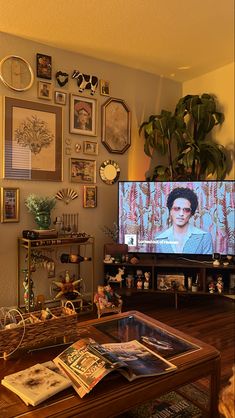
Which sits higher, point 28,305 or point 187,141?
point 187,141

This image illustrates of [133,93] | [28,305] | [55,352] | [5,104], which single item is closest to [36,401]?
[55,352]

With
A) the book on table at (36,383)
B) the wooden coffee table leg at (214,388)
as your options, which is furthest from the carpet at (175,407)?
the book on table at (36,383)

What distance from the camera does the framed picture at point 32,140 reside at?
261cm

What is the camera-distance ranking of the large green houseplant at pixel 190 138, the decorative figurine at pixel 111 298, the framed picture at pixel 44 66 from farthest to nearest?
the large green houseplant at pixel 190 138
the framed picture at pixel 44 66
the decorative figurine at pixel 111 298

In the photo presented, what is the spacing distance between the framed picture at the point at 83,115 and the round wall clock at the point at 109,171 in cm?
32

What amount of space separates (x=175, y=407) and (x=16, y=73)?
102 inches

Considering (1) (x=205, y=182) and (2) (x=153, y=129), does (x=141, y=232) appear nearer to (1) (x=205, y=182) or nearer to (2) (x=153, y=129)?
(1) (x=205, y=182)

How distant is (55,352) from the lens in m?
1.28

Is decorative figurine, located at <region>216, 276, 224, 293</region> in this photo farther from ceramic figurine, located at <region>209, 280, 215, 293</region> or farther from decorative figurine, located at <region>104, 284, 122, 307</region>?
decorative figurine, located at <region>104, 284, 122, 307</region>

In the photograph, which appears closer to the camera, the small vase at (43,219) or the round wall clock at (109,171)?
the small vase at (43,219)

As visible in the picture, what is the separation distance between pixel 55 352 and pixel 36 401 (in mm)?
346

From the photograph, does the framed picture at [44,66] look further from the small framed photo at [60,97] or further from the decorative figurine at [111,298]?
the decorative figurine at [111,298]

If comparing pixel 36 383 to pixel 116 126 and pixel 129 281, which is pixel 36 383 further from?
pixel 116 126

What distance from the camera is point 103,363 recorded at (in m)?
1.08
